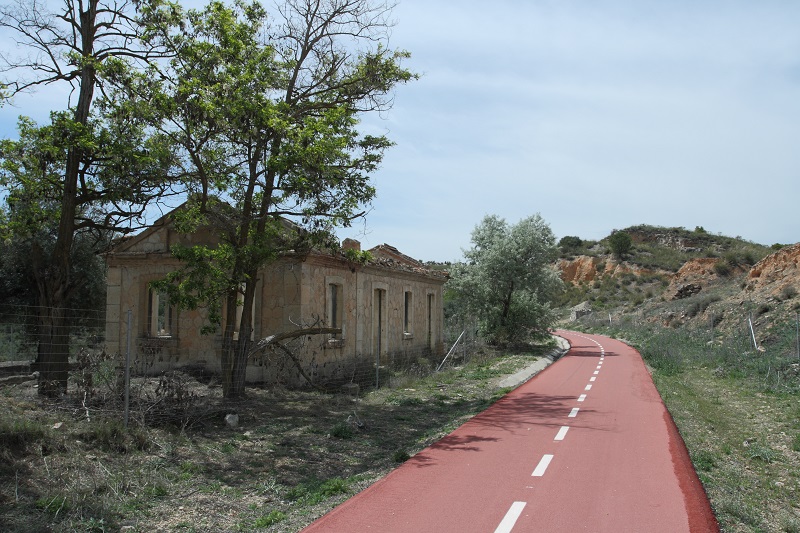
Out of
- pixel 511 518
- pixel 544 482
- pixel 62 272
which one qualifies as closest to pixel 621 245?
pixel 62 272

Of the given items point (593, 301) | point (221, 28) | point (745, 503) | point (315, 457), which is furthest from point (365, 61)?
point (593, 301)

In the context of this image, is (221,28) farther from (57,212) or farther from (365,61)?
(57,212)

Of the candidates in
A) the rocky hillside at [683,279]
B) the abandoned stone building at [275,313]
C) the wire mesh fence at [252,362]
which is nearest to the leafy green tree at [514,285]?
the rocky hillside at [683,279]

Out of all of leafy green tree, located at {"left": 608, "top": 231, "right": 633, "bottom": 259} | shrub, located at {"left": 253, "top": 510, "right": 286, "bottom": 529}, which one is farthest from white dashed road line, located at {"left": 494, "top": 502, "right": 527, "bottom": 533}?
leafy green tree, located at {"left": 608, "top": 231, "right": 633, "bottom": 259}

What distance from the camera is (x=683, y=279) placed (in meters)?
63.2

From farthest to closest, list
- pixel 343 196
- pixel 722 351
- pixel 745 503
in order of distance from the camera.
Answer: pixel 722 351 < pixel 343 196 < pixel 745 503

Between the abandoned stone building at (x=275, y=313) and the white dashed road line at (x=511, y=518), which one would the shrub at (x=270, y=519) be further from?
the abandoned stone building at (x=275, y=313)

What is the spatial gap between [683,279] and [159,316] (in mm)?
55683

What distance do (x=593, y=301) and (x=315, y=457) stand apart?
70364 mm

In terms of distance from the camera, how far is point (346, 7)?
50.4 ft

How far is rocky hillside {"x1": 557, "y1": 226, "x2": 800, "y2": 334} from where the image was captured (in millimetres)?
32625

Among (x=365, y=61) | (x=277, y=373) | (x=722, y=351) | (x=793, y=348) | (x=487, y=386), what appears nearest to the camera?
(x=365, y=61)

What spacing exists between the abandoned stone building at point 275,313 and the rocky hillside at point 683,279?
17.4m

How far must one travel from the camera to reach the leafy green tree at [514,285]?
33.7 meters
